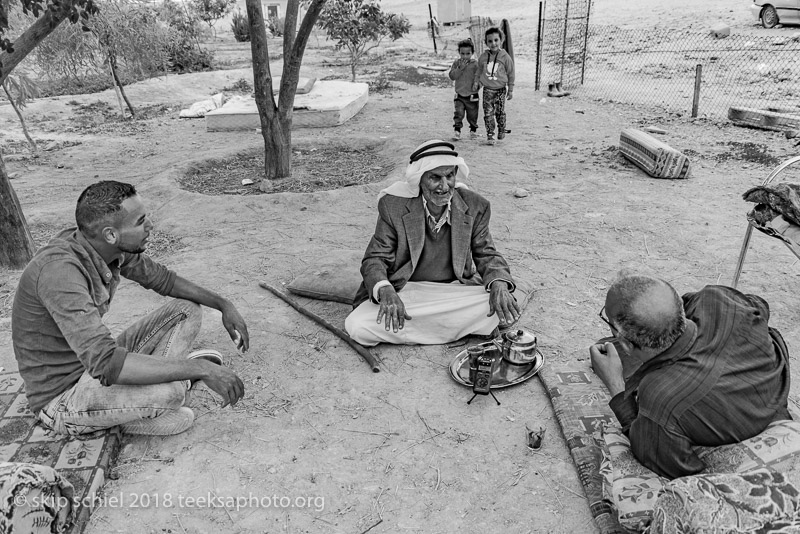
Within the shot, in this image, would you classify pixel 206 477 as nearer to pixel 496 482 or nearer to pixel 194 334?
pixel 194 334

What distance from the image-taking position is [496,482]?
9.42ft

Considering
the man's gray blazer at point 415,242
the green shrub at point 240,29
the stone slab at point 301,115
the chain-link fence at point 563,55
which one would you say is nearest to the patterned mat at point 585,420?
the man's gray blazer at point 415,242

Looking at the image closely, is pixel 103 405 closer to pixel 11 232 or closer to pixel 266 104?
pixel 11 232

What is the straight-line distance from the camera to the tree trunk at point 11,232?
5.20m

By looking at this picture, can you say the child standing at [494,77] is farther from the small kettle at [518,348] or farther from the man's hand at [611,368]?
the man's hand at [611,368]

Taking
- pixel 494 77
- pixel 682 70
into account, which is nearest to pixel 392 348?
pixel 494 77

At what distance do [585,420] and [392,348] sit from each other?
135 centimetres

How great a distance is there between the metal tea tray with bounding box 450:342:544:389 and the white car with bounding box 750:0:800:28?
1652cm

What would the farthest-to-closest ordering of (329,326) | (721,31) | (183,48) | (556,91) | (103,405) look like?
1. (183,48)
2. (721,31)
3. (556,91)
4. (329,326)
5. (103,405)

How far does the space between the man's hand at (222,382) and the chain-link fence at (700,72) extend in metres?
9.34

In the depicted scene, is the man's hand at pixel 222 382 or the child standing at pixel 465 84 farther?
the child standing at pixel 465 84

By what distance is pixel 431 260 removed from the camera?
4.05 m

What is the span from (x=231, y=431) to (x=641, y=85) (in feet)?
41.3

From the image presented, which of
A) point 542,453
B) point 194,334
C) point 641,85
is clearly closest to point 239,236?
point 194,334
